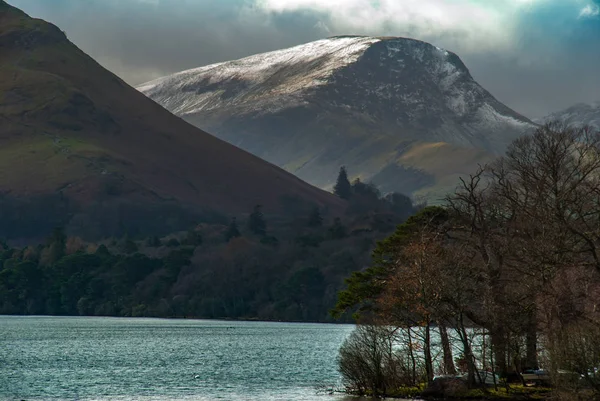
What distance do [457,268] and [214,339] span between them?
307ft

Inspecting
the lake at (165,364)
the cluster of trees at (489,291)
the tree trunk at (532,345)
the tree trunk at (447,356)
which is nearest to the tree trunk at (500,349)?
the cluster of trees at (489,291)

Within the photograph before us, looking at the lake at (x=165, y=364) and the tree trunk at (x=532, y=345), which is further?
the lake at (x=165, y=364)

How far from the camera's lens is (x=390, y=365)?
65562 mm

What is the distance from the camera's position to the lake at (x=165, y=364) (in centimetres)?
7431

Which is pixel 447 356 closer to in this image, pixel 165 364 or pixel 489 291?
pixel 489 291

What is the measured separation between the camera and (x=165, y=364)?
103 metres

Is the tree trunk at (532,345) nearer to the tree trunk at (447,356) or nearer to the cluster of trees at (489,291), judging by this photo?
the cluster of trees at (489,291)

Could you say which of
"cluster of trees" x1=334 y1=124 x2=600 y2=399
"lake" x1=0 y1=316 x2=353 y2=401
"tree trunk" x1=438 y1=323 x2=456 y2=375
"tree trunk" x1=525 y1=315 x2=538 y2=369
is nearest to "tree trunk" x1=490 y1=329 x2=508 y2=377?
"cluster of trees" x1=334 y1=124 x2=600 y2=399

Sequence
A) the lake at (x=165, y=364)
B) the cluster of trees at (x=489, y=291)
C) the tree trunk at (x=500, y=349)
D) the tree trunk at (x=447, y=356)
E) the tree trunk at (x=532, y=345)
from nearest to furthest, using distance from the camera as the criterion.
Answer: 1. the cluster of trees at (x=489, y=291)
2. the tree trunk at (x=500, y=349)
3. the tree trunk at (x=532, y=345)
4. the tree trunk at (x=447, y=356)
5. the lake at (x=165, y=364)

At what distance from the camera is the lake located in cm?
7431

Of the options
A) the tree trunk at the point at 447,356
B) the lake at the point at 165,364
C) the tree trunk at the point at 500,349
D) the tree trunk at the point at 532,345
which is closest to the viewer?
the tree trunk at the point at 500,349

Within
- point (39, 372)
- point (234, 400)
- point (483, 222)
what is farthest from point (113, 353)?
point (483, 222)

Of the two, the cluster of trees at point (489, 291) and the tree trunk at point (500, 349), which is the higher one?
the cluster of trees at point (489, 291)

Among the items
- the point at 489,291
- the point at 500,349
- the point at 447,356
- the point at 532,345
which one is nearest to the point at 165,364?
the point at 447,356
